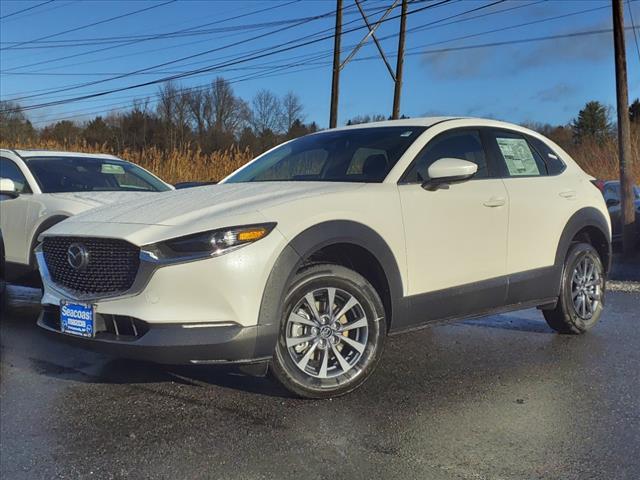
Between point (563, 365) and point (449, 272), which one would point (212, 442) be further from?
point (563, 365)

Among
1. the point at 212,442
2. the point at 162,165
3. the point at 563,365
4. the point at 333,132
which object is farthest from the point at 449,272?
the point at 162,165

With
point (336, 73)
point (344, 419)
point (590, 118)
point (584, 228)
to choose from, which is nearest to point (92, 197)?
point (344, 419)

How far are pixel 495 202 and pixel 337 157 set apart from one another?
3.83 feet

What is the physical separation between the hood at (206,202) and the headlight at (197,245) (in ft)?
0.47

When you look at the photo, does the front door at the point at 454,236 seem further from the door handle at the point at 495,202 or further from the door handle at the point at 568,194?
the door handle at the point at 568,194

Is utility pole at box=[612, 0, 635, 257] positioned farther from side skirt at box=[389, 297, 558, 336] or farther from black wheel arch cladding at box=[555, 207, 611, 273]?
side skirt at box=[389, 297, 558, 336]

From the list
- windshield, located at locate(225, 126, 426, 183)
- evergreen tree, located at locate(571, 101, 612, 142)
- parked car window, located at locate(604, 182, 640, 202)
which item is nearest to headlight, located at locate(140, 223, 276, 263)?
windshield, located at locate(225, 126, 426, 183)

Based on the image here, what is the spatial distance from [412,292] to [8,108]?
55057 mm

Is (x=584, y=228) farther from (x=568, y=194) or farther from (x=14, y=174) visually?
(x=14, y=174)

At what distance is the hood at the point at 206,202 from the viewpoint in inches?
137

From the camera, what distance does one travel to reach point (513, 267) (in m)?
4.61

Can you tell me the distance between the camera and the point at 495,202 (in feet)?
14.7

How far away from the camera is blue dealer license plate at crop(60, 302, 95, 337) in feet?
11.3

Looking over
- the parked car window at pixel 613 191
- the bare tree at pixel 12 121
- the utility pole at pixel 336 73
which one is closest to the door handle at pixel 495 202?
the parked car window at pixel 613 191
